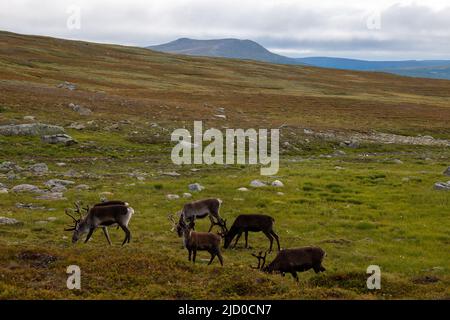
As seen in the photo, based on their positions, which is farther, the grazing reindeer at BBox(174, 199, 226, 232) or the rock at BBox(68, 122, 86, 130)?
the rock at BBox(68, 122, 86, 130)

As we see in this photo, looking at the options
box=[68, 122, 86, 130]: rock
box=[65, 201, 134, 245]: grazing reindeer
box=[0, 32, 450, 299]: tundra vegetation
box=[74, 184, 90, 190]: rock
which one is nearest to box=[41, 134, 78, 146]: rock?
box=[0, 32, 450, 299]: tundra vegetation

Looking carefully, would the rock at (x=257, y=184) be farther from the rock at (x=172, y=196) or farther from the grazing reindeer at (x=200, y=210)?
the grazing reindeer at (x=200, y=210)

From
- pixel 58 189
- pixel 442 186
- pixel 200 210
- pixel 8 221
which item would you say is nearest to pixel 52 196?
pixel 58 189

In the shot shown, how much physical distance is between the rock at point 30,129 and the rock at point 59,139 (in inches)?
55.1

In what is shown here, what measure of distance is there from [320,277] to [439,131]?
4641cm

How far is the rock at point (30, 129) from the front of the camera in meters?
35.4

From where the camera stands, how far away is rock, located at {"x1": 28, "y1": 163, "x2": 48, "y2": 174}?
27.8 m

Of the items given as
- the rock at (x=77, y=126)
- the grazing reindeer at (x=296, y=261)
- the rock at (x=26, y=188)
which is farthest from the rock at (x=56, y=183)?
the rock at (x=77, y=126)

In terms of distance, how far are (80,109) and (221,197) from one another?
26821mm

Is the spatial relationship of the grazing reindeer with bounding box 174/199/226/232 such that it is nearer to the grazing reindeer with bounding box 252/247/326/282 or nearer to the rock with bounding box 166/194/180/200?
the rock with bounding box 166/194/180/200

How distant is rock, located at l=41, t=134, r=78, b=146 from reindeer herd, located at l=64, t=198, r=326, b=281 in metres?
→ 17.2

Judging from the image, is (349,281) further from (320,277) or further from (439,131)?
(439,131)

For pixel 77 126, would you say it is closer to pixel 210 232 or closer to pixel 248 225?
pixel 248 225
